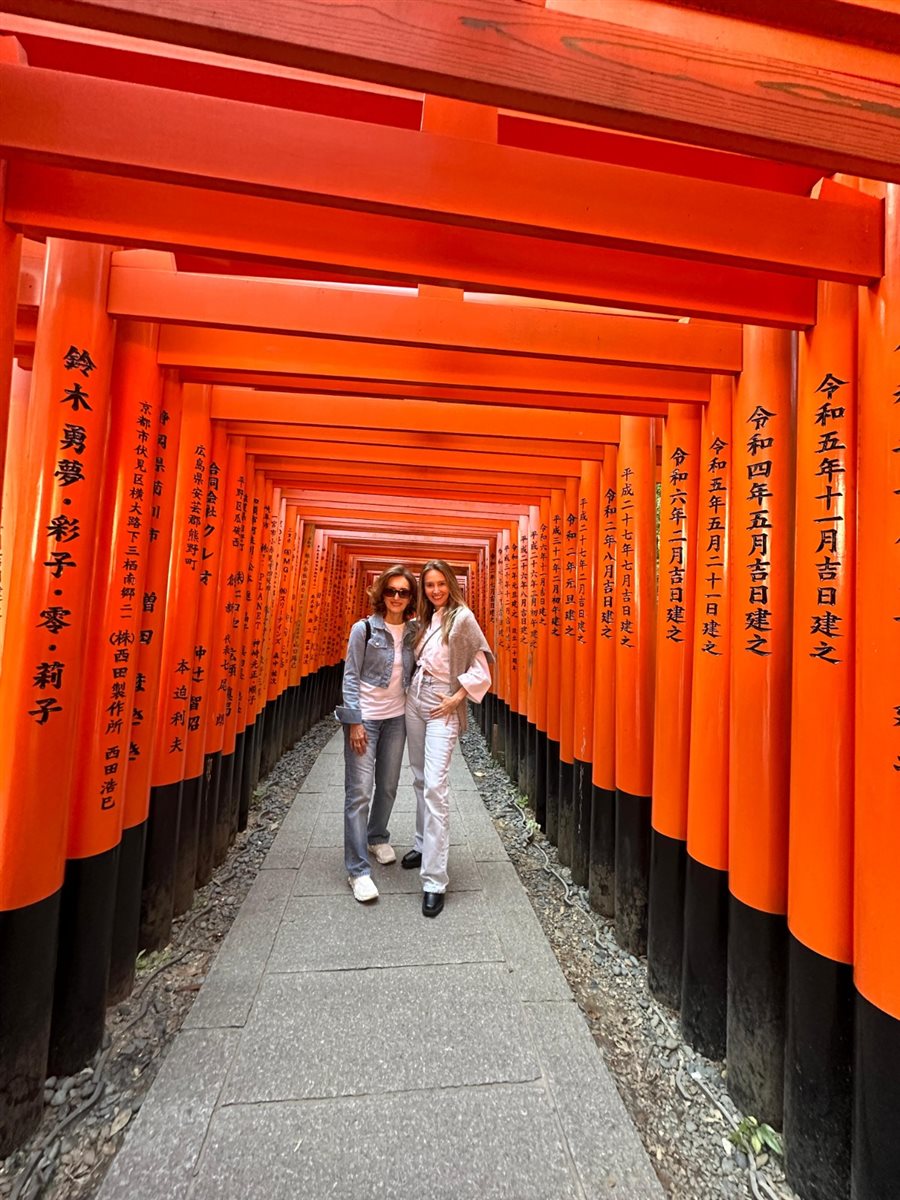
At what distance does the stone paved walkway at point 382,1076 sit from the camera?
5.03 feet

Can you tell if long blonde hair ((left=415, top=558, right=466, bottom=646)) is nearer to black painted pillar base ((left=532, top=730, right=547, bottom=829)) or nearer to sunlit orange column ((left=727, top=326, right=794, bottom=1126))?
sunlit orange column ((left=727, top=326, right=794, bottom=1126))

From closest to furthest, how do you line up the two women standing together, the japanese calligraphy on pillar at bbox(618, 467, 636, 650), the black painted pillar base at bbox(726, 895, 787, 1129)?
the black painted pillar base at bbox(726, 895, 787, 1129) → the japanese calligraphy on pillar at bbox(618, 467, 636, 650) → the two women standing together

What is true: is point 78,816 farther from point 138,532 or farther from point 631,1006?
point 631,1006

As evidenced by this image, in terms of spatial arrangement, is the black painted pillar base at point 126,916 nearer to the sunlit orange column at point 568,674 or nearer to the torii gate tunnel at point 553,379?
the torii gate tunnel at point 553,379

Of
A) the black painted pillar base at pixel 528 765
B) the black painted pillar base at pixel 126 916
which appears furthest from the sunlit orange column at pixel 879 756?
the black painted pillar base at pixel 528 765

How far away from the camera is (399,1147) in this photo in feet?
5.26

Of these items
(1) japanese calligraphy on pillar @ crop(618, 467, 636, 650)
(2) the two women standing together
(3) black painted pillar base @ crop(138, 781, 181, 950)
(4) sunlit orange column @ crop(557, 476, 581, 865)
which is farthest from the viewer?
(4) sunlit orange column @ crop(557, 476, 581, 865)

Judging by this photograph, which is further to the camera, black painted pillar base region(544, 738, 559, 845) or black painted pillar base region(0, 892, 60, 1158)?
black painted pillar base region(544, 738, 559, 845)

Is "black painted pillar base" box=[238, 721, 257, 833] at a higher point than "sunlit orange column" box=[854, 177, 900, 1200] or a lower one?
lower

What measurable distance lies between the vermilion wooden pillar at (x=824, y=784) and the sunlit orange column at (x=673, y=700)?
696 millimetres

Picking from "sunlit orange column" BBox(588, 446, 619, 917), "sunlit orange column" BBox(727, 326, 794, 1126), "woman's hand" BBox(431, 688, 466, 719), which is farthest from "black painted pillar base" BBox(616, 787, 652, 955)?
"woman's hand" BBox(431, 688, 466, 719)

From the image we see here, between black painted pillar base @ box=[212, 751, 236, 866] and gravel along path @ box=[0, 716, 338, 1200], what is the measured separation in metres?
0.23

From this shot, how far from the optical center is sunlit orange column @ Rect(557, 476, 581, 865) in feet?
12.6

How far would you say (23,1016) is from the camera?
1.69 meters
